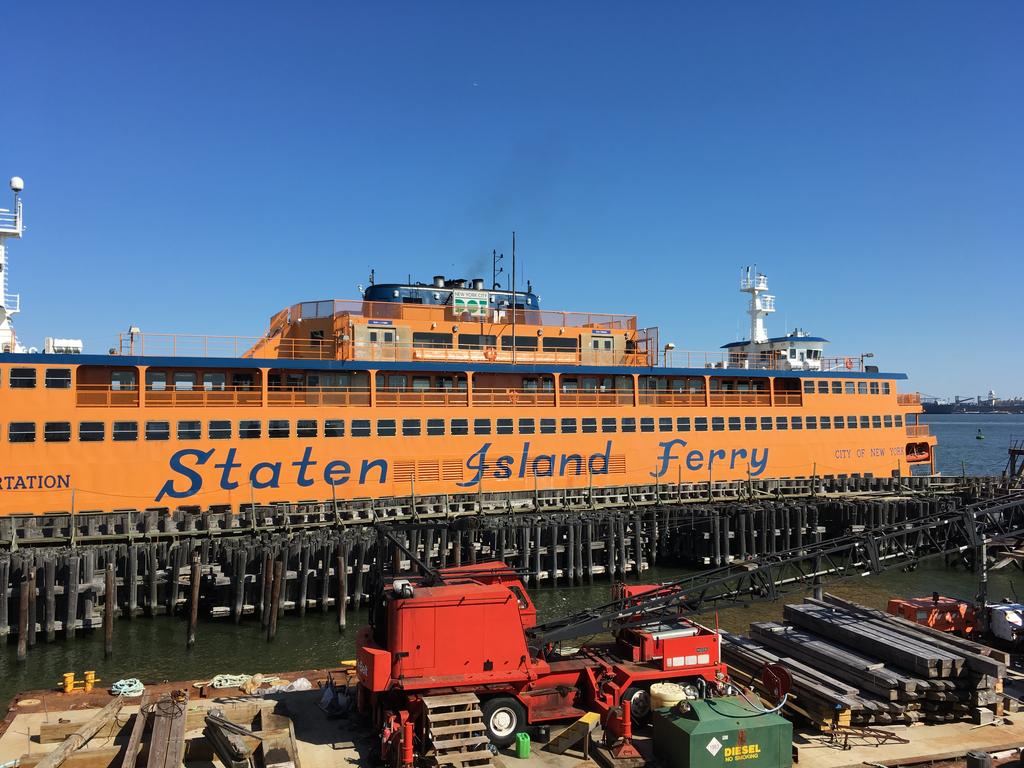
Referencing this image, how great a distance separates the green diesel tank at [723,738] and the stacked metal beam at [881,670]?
7.01 feet

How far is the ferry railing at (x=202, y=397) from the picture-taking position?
2784cm

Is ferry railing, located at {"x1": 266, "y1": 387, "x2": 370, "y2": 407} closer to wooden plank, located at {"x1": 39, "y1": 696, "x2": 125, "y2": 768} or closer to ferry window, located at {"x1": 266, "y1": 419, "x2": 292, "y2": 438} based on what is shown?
ferry window, located at {"x1": 266, "y1": 419, "x2": 292, "y2": 438}

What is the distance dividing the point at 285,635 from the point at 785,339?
109 feet

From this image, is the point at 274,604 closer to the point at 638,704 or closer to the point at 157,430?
the point at 157,430

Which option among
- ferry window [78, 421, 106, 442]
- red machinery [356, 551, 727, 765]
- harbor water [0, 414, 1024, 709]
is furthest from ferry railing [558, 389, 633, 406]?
red machinery [356, 551, 727, 765]

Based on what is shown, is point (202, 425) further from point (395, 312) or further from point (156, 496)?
point (395, 312)

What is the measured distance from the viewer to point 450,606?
11.4 meters

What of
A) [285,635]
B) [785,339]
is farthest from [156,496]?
[785,339]

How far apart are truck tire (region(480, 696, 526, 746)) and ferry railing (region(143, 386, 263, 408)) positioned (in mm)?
20138

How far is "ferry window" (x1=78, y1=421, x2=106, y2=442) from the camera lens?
2623 centimetres

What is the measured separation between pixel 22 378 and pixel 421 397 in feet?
47.8

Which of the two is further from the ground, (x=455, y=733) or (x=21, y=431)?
(x=21, y=431)

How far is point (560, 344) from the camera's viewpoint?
3566cm

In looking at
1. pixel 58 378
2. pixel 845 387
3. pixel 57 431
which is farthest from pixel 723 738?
pixel 845 387
